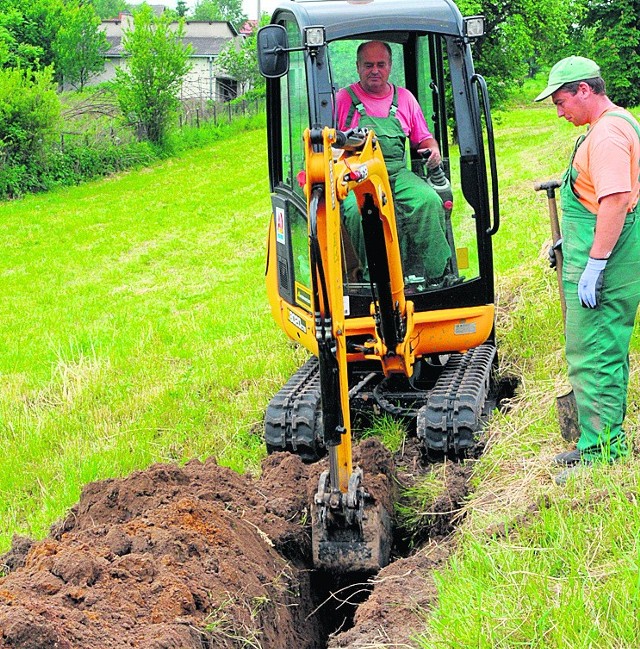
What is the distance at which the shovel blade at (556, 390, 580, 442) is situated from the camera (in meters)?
5.43

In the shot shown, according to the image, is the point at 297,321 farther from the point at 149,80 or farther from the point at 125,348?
the point at 149,80

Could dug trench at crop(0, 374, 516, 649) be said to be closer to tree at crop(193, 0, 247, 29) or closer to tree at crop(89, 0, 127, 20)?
tree at crop(89, 0, 127, 20)

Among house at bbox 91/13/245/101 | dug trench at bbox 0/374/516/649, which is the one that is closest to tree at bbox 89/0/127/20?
house at bbox 91/13/245/101

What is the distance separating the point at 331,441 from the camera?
4.59 metres

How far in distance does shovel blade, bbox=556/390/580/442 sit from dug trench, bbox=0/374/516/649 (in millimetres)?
652

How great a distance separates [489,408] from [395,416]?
0.66 m

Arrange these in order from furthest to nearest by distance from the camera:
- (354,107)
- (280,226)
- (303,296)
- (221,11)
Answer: (221,11) < (280,226) < (303,296) < (354,107)

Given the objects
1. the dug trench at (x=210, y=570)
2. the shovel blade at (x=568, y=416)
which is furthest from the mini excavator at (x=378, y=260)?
the shovel blade at (x=568, y=416)

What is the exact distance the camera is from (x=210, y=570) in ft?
14.0

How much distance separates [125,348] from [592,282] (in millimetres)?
6154

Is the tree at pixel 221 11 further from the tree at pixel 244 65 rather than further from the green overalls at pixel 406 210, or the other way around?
the green overalls at pixel 406 210

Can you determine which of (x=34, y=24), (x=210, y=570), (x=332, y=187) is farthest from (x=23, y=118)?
(x=210, y=570)

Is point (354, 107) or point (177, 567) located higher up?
point (354, 107)

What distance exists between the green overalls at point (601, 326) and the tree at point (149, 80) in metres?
29.4
